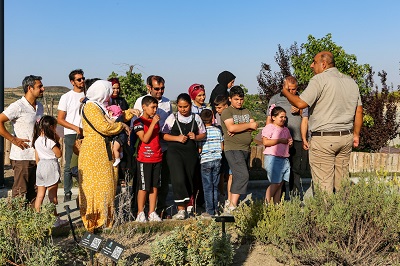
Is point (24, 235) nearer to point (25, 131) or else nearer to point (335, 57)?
point (25, 131)

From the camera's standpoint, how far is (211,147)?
300 inches

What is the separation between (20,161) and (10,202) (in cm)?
189

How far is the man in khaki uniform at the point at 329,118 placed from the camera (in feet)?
20.7

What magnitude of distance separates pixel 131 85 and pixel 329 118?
8.45 meters

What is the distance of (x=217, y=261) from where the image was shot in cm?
488

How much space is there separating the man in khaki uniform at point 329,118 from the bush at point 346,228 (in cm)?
96

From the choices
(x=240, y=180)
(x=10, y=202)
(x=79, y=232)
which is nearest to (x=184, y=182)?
(x=240, y=180)

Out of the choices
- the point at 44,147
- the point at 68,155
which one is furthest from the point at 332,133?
the point at 68,155

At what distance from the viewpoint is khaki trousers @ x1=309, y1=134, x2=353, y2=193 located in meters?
6.36

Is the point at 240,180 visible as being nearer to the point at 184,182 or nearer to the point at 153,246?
the point at 184,182

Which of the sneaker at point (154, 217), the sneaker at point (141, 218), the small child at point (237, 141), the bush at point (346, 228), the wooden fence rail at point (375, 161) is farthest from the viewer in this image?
the wooden fence rail at point (375, 161)

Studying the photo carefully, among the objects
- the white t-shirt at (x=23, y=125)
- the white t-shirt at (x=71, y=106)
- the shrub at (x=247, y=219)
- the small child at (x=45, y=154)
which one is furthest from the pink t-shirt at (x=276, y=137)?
the white t-shirt at (x=23, y=125)

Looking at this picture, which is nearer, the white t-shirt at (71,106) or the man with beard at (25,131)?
the man with beard at (25,131)

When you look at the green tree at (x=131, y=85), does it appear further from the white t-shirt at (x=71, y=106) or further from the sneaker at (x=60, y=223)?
the sneaker at (x=60, y=223)
